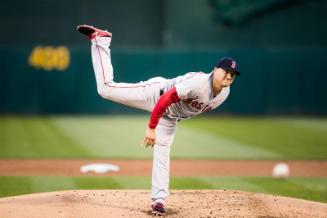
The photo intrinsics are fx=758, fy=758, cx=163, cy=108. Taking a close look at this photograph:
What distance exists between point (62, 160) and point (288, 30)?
15.1m

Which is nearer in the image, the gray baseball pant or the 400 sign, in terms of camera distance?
the gray baseball pant

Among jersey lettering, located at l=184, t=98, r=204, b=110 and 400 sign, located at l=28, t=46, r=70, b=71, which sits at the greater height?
400 sign, located at l=28, t=46, r=70, b=71

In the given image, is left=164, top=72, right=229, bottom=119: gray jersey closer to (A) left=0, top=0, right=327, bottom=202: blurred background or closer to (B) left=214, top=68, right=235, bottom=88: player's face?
(B) left=214, top=68, right=235, bottom=88: player's face

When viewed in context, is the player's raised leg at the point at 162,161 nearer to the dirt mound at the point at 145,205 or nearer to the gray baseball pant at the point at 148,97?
the gray baseball pant at the point at 148,97

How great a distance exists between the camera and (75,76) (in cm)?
2141

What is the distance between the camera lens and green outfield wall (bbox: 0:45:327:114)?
21.4m

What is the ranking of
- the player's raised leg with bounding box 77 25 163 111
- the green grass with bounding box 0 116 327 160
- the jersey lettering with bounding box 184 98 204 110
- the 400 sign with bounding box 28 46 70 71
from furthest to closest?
the 400 sign with bounding box 28 46 70 71 < the green grass with bounding box 0 116 327 160 < the player's raised leg with bounding box 77 25 163 111 < the jersey lettering with bounding box 184 98 204 110

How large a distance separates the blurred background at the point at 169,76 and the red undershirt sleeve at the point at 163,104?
2780 millimetres

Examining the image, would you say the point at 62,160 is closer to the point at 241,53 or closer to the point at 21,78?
the point at 21,78

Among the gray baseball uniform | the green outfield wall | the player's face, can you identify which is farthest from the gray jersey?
the green outfield wall

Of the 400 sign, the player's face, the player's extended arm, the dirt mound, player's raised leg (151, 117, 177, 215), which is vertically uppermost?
the 400 sign

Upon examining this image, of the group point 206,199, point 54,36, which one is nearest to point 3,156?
point 206,199

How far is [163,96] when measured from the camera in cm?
689

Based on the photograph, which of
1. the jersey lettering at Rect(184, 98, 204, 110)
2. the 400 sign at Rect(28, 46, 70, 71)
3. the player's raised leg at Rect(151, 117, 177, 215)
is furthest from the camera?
the 400 sign at Rect(28, 46, 70, 71)
